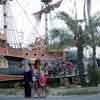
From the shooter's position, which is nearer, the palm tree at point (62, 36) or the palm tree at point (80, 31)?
the palm tree at point (80, 31)

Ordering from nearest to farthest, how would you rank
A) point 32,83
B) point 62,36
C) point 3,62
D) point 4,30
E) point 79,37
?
point 32,83 → point 79,37 → point 62,36 → point 3,62 → point 4,30

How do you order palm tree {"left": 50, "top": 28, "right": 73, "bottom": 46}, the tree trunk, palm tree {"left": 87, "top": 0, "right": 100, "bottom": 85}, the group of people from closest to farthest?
the group of people, palm tree {"left": 87, "top": 0, "right": 100, "bottom": 85}, the tree trunk, palm tree {"left": 50, "top": 28, "right": 73, "bottom": 46}

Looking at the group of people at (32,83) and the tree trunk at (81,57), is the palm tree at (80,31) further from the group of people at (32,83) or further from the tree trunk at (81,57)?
the group of people at (32,83)

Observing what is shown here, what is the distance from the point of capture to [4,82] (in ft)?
116

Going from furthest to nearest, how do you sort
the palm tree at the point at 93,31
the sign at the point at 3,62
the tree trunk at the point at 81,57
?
the sign at the point at 3,62
the tree trunk at the point at 81,57
the palm tree at the point at 93,31

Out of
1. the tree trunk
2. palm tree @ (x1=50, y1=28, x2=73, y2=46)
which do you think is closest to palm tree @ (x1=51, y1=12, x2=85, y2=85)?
the tree trunk

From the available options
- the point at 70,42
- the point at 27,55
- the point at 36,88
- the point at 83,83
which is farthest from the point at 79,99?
the point at 27,55

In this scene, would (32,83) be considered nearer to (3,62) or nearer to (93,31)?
(93,31)

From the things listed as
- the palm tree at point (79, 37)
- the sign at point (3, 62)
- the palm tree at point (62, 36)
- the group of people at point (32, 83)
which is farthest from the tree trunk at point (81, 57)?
the group of people at point (32, 83)

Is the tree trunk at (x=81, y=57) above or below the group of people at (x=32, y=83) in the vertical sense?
above

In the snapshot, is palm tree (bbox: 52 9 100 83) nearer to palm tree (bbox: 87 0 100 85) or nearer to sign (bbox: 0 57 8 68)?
palm tree (bbox: 87 0 100 85)

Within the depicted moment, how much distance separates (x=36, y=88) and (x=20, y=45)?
56.9 feet

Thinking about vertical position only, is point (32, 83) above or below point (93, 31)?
below

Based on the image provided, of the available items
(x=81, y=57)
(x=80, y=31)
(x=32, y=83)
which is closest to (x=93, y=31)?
(x=80, y=31)
